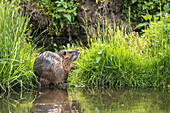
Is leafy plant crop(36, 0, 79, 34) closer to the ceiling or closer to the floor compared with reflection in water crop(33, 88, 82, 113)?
closer to the ceiling

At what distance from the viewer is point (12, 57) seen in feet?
16.9

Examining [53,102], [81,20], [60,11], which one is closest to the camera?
[53,102]

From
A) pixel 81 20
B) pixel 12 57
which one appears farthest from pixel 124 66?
pixel 81 20

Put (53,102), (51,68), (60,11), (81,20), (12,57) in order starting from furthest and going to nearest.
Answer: (81,20)
(60,11)
(51,68)
(12,57)
(53,102)

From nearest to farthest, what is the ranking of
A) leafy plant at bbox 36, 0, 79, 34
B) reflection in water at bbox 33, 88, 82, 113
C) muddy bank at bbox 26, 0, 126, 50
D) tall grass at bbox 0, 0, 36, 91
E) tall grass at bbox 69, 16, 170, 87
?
1. reflection in water at bbox 33, 88, 82, 113
2. tall grass at bbox 0, 0, 36, 91
3. tall grass at bbox 69, 16, 170, 87
4. leafy plant at bbox 36, 0, 79, 34
5. muddy bank at bbox 26, 0, 126, 50

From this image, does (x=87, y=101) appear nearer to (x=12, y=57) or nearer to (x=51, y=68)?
(x=51, y=68)

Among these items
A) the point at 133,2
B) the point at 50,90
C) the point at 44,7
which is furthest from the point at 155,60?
the point at 44,7

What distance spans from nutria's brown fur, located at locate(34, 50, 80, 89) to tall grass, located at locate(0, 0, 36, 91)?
17 cm

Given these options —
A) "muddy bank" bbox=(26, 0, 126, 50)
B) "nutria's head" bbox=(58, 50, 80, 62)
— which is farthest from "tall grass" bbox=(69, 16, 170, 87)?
"muddy bank" bbox=(26, 0, 126, 50)

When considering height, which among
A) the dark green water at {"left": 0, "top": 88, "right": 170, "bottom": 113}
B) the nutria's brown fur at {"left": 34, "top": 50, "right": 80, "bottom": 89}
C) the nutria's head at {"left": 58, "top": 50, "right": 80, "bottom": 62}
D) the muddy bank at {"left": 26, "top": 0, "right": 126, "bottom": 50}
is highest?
the muddy bank at {"left": 26, "top": 0, "right": 126, "bottom": 50}

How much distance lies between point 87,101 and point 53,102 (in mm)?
512

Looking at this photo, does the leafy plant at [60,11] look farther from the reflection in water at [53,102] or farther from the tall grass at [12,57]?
the reflection in water at [53,102]

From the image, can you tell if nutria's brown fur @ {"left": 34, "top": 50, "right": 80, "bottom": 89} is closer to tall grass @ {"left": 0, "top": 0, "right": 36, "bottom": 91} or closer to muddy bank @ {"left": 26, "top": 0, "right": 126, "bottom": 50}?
tall grass @ {"left": 0, "top": 0, "right": 36, "bottom": 91}

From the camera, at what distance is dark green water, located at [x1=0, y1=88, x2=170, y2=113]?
3.62 m
